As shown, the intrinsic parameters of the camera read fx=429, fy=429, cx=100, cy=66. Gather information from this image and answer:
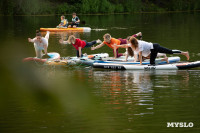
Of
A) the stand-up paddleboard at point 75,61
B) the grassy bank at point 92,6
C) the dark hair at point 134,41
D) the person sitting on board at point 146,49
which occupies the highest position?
the grassy bank at point 92,6

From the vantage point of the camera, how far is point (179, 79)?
473 inches

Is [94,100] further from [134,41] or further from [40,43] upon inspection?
[40,43]

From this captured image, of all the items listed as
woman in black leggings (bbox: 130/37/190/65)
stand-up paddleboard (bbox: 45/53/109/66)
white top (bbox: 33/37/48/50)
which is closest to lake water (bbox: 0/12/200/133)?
stand-up paddleboard (bbox: 45/53/109/66)

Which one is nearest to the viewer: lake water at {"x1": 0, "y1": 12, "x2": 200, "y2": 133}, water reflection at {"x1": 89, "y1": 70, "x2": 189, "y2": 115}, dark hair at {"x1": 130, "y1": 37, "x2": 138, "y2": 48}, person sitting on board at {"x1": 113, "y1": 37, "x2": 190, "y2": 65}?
lake water at {"x1": 0, "y1": 12, "x2": 200, "y2": 133}

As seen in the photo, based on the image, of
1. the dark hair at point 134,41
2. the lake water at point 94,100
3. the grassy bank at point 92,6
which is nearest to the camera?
the lake water at point 94,100

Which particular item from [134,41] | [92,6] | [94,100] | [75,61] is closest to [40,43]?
[75,61]

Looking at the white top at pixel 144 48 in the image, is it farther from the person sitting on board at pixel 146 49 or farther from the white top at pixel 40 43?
the white top at pixel 40 43

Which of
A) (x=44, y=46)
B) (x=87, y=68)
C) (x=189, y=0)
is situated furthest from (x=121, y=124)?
(x=189, y=0)

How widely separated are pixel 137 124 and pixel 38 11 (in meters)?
45.7

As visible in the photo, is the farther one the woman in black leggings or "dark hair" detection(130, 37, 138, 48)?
the woman in black leggings

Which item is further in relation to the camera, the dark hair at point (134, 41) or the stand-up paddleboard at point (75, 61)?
the stand-up paddleboard at point (75, 61)

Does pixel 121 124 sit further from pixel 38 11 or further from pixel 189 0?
pixel 189 0

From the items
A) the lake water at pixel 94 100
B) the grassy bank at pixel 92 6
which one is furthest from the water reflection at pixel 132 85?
the grassy bank at pixel 92 6

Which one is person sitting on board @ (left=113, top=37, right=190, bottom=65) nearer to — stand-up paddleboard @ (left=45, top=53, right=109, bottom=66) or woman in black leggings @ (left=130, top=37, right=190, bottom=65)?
woman in black leggings @ (left=130, top=37, right=190, bottom=65)
